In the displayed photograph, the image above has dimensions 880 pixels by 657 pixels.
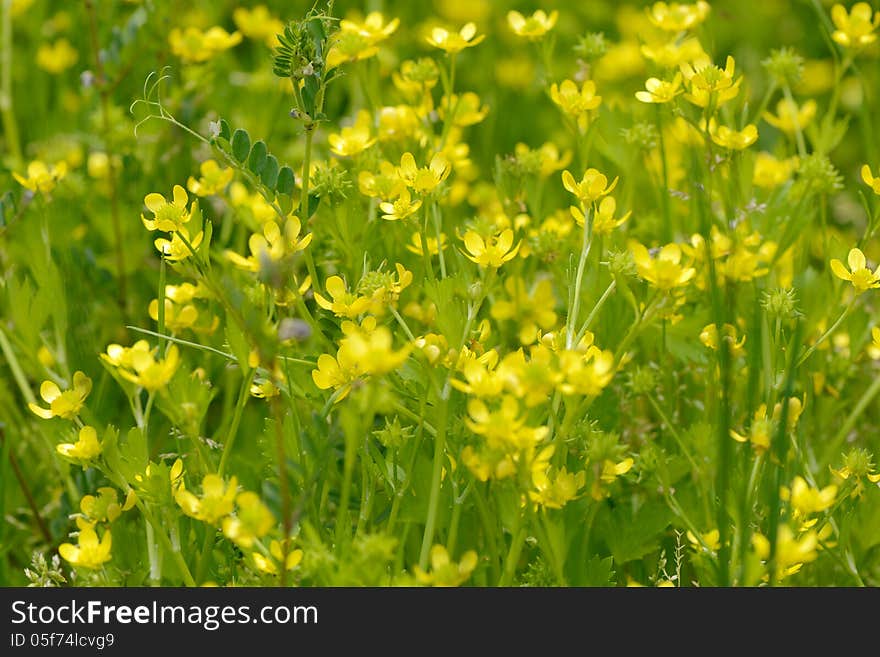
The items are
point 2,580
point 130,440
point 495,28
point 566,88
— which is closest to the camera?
point 130,440

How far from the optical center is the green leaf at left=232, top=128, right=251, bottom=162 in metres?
1.39

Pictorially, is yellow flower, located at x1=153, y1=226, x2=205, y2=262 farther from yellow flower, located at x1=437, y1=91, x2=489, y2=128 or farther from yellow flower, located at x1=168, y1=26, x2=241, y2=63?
yellow flower, located at x1=168, y1=26, x2=241, y2=63

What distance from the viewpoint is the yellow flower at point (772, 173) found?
6.19 feet

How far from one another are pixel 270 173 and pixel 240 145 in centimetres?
5

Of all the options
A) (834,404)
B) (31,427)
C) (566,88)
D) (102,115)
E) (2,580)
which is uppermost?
(102,115)

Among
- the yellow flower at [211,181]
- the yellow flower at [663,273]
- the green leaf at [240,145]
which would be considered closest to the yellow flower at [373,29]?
the yellow flower at [211,181]

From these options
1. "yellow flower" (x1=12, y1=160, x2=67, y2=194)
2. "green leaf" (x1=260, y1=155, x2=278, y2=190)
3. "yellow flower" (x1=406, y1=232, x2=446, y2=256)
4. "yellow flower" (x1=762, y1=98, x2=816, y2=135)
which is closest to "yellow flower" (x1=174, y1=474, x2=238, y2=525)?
"green leaf" (x1=260, y1=155, x2=278, y2=190)

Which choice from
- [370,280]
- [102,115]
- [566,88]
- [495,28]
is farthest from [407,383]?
[495,28]

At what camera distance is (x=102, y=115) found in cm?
231

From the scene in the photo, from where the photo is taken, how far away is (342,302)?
140cm

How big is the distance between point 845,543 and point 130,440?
3.03 feet

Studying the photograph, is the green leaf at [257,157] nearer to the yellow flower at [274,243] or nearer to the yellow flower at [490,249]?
the yellow flower at [274,243]
